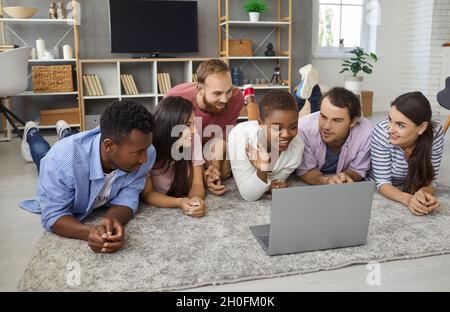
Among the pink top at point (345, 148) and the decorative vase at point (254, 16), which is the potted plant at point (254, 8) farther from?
the pink top at point (345, 148)

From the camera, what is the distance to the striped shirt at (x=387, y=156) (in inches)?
70.3

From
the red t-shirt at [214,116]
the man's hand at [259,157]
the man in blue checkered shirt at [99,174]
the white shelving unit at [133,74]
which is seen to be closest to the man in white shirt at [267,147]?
the man's hand at [259,157]

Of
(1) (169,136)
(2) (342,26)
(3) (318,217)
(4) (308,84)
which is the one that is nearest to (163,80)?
(4) (308,84)

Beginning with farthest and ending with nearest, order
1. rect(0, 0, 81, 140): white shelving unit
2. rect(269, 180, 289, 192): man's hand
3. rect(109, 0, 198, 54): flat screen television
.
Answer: rect(109, 0, 198, 54): flat screen television
rect(0, 0, 81, 140): white shelving unit
rect(269, 180, 289, 192): man's hand

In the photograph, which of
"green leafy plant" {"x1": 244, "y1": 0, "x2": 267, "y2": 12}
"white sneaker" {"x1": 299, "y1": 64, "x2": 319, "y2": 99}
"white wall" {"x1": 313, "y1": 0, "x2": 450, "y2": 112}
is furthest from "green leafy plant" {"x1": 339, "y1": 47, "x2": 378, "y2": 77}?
"white sneaker" {"x1": 299, "y1": 64, "x2": 319, "y2": 99}

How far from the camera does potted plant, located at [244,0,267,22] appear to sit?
4.47 m

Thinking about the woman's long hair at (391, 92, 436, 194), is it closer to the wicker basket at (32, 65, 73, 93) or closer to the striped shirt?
the striped shirt

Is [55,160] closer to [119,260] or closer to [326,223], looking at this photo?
[119,260]

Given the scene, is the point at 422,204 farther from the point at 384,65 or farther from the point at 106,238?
the point at 384,65

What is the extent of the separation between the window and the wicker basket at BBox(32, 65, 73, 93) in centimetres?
298

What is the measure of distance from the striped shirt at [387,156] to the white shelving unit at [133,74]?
2.82 meters

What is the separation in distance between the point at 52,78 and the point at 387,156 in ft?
10.8

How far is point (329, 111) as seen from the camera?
183 centimetres
